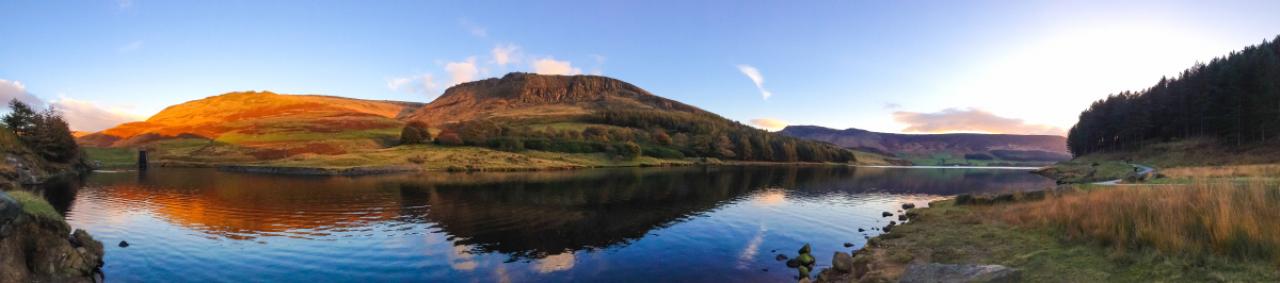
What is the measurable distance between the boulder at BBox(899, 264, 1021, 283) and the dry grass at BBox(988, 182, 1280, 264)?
4.30m

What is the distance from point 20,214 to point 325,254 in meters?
12.0

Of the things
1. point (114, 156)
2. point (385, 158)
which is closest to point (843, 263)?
point (385, 158)

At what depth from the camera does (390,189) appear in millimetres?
70062

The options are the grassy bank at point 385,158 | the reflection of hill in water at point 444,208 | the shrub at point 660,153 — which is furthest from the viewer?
the shrub at point 660,153

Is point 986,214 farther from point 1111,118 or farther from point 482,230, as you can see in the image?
point 1111,118

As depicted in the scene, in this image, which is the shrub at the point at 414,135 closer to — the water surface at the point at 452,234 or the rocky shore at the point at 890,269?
the water surface at the point at 452,234

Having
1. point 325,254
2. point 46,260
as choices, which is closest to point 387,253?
point 325,254

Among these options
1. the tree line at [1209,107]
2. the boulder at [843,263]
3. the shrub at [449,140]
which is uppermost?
the tree line at [1209,107]

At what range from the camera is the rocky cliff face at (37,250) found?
17641 mm

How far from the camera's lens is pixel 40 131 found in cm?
9219

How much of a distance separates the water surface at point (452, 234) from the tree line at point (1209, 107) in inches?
3331

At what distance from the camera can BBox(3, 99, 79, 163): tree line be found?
3548 inches

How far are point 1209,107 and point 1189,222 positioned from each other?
Answer: 13287 centimetres

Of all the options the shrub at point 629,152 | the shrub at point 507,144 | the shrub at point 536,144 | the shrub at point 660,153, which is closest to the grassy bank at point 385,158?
the shrub at point 629,152
